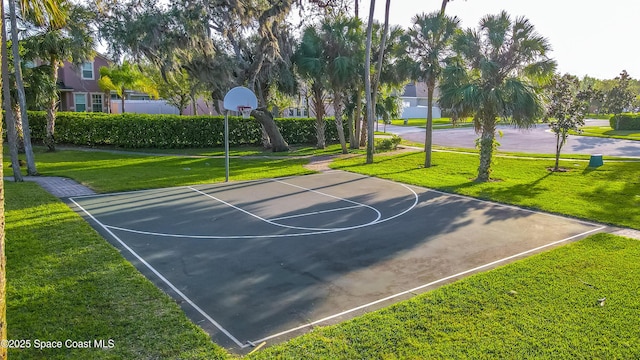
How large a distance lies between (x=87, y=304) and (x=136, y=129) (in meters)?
21.0

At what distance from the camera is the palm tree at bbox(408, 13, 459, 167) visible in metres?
18.2

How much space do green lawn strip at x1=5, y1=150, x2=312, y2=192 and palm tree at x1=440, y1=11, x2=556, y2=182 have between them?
6683 millimetres

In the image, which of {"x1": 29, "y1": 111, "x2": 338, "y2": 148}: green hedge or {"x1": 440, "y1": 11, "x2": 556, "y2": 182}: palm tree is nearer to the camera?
{"x1": 440, "y1": 11, "x2": 556, "y2": 182}: palm tree

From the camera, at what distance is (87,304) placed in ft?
18.5

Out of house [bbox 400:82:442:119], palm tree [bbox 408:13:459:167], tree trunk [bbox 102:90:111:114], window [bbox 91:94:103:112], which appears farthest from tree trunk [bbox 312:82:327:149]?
house [bbox 400:82:442:119]

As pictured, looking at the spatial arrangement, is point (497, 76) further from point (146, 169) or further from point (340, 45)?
point (146, 169)

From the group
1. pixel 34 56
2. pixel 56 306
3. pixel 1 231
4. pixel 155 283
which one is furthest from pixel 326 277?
pixel 34 56

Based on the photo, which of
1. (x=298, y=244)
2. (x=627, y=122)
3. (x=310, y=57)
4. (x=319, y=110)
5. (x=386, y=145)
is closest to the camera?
(x=298, y=244)

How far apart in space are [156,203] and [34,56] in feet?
47.7

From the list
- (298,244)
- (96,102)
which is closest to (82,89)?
(96,102)

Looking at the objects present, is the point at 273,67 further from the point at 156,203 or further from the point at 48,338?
the point at 48,338

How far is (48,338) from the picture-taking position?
15.8 feet

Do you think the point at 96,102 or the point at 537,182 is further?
the point at 96,102

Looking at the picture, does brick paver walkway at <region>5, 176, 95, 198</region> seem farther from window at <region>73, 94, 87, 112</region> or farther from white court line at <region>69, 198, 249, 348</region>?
window at <region>73, 94, 87, 112</region>
